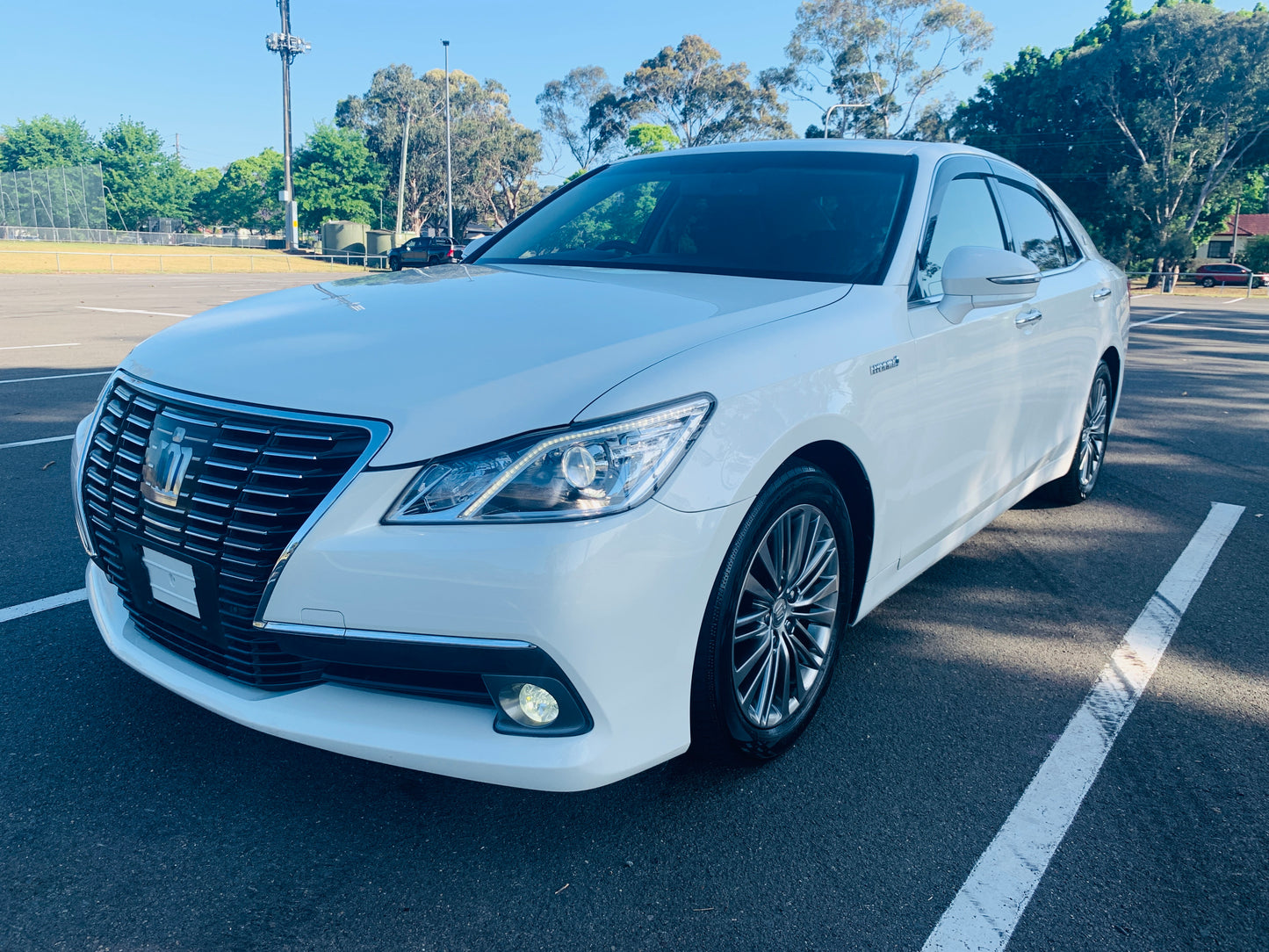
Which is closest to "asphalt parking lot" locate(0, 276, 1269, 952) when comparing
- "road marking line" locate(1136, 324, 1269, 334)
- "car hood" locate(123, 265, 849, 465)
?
"car hood" locate(123, 265, 849, 465)

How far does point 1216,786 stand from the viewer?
8.40 ft

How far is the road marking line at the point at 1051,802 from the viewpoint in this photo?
6.61 feet

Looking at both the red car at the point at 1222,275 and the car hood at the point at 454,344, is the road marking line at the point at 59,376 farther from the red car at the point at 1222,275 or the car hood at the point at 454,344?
the red car at the point at 1222,275

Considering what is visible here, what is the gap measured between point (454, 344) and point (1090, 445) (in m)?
4.07

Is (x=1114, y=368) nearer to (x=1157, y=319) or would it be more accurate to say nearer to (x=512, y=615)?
(x=512, y=615)

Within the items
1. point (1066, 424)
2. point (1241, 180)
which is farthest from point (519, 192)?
point (1066, 424)

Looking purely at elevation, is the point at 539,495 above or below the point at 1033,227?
below

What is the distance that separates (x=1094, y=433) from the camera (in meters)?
5.23

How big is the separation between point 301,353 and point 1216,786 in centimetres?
263

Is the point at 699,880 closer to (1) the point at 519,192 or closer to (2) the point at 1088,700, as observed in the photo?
(2) the point at 1088,700

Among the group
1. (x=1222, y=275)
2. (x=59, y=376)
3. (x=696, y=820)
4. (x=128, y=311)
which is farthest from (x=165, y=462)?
(x=1222, y=275)

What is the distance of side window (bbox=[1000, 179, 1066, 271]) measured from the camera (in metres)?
4.07

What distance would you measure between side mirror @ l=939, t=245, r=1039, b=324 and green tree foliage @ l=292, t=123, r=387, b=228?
68418 millimetres

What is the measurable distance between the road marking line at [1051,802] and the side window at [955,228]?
141 centimetres
